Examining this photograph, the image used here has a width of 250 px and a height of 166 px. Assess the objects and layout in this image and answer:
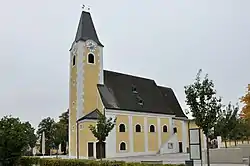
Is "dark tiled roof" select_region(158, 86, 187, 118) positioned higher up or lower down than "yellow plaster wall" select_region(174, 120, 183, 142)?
higher up

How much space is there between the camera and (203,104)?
17.6m

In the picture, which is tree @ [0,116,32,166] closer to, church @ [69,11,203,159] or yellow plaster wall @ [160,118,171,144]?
church @ [69,11,203,159]

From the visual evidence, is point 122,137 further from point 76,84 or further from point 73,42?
point 73,42

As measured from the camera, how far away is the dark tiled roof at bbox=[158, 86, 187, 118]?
55.5 m

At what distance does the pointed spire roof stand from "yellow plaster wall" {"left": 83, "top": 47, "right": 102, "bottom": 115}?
1.95 meters

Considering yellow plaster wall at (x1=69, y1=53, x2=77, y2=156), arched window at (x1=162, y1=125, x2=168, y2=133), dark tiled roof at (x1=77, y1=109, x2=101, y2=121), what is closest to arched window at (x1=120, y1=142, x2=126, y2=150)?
dark tiled roof at (x1=77, y1=109, x2=101, y2=121)

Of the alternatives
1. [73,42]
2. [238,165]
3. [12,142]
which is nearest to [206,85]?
[238,165]

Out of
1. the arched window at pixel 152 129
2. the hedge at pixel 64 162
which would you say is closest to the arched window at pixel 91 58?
the arched window at pixel 152 129

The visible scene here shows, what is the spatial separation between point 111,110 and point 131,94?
693 cm

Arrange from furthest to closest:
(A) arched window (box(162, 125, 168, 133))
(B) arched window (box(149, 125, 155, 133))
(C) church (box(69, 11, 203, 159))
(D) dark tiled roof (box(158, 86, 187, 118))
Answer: (D) dark tiled roof (box(158, 86, 187, 118)) < (A) arched window (box(162, 125, 168, 133)) < (B) arched window (box(149, 125, 155, 133)) < (C) church (box(69, 11, 203, 159))

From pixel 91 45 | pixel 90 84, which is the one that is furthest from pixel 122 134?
pixel 91 45

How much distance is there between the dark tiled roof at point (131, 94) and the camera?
45031mm

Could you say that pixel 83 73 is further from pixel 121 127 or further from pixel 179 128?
pixel 179 128

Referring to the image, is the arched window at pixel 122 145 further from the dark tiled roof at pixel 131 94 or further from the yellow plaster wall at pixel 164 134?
the yellow plaster wall at pixel 164 134
